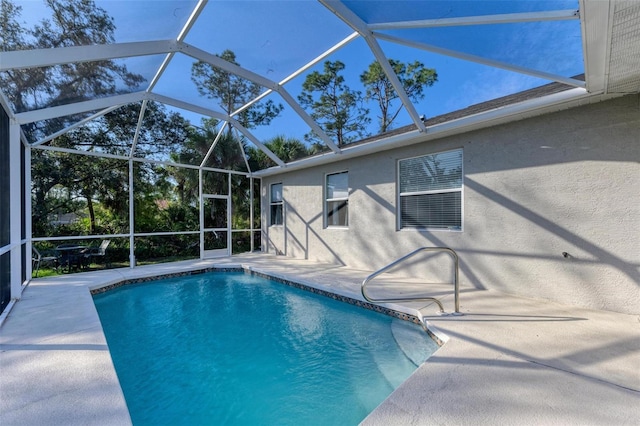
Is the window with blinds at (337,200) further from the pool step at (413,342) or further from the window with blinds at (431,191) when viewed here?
the pool step at (413,342)

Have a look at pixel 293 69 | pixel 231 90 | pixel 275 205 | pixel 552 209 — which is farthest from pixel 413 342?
pixel 275 205

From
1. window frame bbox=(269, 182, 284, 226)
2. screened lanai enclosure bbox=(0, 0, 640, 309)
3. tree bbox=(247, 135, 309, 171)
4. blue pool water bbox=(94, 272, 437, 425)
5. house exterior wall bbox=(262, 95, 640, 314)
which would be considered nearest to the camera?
blue pool water bbox=(94, 272, 437, 425)

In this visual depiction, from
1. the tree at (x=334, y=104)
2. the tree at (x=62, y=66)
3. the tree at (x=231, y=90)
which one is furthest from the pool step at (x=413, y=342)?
the tree at (x=62, y=66)

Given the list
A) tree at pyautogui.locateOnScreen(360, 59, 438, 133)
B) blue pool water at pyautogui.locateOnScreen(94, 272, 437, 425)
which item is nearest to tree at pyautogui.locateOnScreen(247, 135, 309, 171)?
tree at pyautogui.locateOnScreen(360, 59, 438, 133)

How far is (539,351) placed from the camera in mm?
2836

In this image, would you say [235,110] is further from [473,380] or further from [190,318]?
[473,380]

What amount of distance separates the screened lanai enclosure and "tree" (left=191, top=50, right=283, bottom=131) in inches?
1.5

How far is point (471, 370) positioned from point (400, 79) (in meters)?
4.85

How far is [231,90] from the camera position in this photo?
20.2 ft

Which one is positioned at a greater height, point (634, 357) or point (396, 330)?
point (634, 357)

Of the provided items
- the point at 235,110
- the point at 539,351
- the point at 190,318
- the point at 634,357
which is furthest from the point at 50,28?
the point at 634,357

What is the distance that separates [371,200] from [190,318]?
4643 millimetres

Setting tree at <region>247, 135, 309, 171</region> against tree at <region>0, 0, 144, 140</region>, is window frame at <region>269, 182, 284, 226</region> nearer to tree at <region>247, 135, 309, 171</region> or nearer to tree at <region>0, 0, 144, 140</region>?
tree at <region>247, 135, 309, 171</region>

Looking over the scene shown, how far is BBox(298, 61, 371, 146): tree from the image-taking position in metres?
5.56
